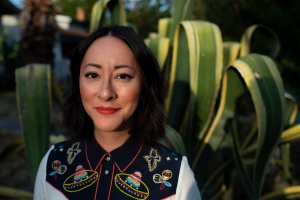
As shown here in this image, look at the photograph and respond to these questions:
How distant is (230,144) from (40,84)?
962 mm

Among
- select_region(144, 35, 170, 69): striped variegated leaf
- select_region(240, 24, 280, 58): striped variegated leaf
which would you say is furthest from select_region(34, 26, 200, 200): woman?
select_region(240, 24, 280, 58): striped variegated leaf

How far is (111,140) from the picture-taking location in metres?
1.05

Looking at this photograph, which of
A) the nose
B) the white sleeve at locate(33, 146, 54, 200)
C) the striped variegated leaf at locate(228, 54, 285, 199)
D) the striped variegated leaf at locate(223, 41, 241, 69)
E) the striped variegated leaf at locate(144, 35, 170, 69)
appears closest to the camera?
the nose

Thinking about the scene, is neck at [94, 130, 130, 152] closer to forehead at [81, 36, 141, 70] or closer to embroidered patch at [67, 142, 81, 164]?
embroidered patch at [67, 142, 81, 164]

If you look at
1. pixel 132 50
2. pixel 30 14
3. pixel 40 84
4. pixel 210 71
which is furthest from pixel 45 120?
pixel 30 14

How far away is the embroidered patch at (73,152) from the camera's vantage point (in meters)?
1.07

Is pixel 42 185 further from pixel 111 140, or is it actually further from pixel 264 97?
pixel 264 97

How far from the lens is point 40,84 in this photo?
1729 mm

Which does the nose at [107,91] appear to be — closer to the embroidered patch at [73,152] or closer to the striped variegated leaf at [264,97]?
the embroidered patch at [73,152]

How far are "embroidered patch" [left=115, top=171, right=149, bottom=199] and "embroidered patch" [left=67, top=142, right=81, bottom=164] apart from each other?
130mm

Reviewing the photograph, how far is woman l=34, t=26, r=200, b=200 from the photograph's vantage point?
0.99 meters

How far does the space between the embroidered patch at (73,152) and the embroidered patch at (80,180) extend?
0.15 ft

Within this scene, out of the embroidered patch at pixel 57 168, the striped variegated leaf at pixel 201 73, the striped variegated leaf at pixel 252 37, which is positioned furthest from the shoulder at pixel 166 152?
the striped variegated leaf at pixel 252 37

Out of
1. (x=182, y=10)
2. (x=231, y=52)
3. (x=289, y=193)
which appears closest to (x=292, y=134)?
(x=289, y=193)
